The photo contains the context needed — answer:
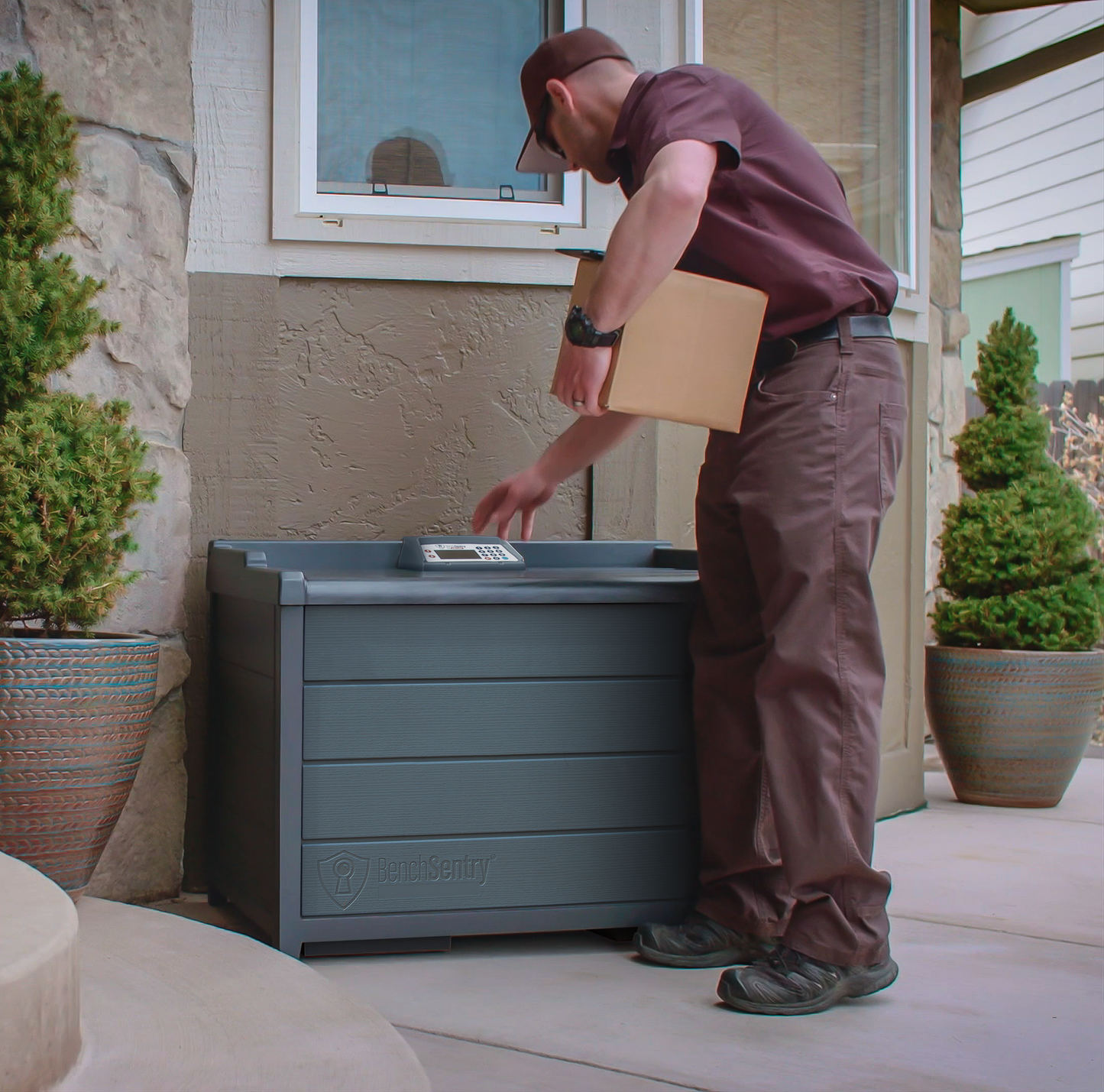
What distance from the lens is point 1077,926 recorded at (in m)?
2.33

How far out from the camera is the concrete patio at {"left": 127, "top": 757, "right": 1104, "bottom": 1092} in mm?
1604

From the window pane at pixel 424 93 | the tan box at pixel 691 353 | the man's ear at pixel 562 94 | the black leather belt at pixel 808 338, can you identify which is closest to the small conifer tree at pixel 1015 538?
the window pane at pixel 424 93

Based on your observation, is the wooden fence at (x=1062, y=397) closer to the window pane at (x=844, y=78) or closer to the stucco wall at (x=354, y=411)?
the window pane at (x=844, y=78)

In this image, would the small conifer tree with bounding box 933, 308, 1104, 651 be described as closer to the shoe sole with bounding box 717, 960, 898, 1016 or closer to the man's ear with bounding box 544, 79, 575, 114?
the shoe sole with bounding box 717, 960, 898, 1016

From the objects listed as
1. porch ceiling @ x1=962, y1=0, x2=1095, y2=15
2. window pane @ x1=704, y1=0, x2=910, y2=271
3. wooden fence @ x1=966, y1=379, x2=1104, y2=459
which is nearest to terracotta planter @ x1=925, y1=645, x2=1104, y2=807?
window pane @ x1=704, y1=0, x2=910, y2=271

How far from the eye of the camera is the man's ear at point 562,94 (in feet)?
6.91

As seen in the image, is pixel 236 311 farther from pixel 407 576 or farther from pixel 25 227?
pixel 407 576

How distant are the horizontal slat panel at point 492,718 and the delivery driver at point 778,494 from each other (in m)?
0.11

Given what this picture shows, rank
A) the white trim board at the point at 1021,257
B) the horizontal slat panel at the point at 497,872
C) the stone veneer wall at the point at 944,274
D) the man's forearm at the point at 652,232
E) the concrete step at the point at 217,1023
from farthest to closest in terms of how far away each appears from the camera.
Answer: the white trim board at the point at 1021,257 < the stone veneer wall at the point at 944,274 < the horizontal slat panel at the point at 497,872 < the man's forearm at the point at 652,232 < the concrete step at the point at 217,1023

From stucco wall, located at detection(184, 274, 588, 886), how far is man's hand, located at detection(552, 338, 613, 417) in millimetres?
→ 751

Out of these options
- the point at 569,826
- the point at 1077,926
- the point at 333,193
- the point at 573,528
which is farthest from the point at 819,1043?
the point at 333,193

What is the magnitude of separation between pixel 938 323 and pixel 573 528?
2256 mm

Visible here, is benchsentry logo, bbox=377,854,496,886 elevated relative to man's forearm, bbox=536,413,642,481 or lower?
lower

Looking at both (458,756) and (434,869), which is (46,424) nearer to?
(458,756)
